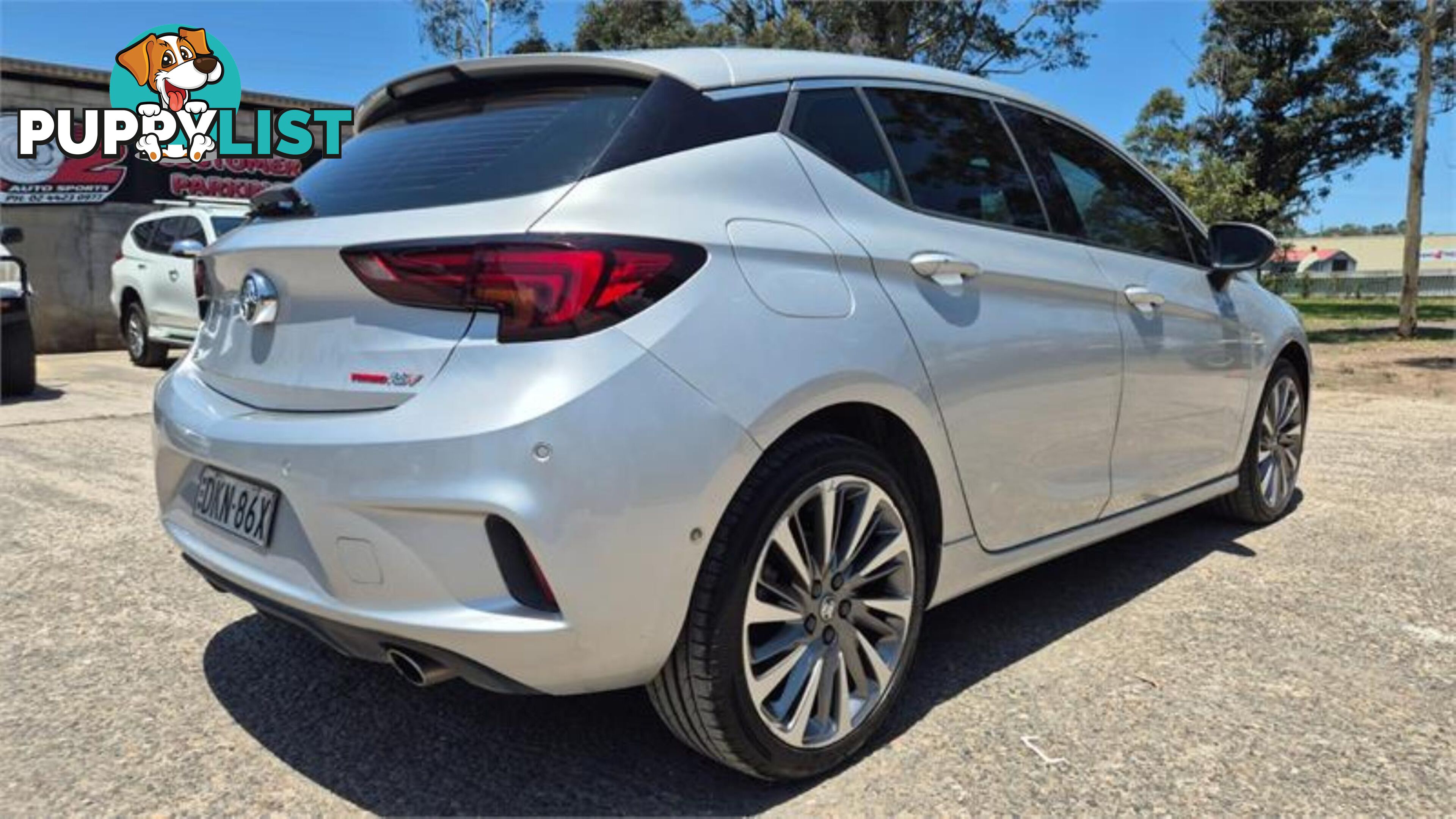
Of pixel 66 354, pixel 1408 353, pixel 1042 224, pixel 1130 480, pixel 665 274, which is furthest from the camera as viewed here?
pixel 1408 353

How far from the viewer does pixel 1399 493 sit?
538 cm

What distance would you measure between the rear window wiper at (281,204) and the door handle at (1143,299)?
2.52 m

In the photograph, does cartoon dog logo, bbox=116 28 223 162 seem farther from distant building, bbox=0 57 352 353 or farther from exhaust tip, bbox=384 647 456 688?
exhaust tip, bbox=384 647 456 688

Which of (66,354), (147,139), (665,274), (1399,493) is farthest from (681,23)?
(665,274)

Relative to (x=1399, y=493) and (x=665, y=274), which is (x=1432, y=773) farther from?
(x=1399, y=493)

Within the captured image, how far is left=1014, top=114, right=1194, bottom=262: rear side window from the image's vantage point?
3439 mm

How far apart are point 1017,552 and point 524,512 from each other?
162cm

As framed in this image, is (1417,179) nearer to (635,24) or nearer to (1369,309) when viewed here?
(1369,309)

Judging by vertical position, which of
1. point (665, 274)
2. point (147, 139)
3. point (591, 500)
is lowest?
point (591, 500)

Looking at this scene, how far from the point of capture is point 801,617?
7.65 feet

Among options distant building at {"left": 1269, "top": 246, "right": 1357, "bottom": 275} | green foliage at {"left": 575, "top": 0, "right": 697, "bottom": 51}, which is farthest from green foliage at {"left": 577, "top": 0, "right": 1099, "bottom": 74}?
distant building at {"left": 1269, "top": 246, "right": 1357, "bottom": 275}

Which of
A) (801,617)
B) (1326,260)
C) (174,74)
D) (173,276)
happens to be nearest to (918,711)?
(801,617)

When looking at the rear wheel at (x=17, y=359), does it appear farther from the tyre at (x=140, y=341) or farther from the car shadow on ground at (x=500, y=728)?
the car shadow on ground at (x=500, y=728)

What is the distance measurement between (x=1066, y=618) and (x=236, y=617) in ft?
9.05
